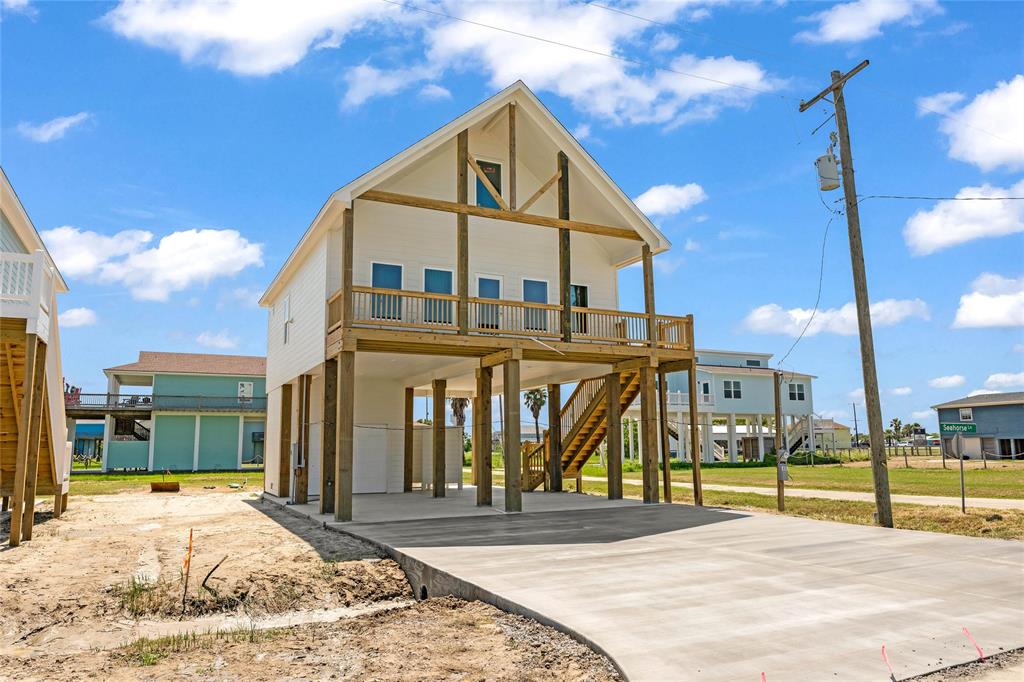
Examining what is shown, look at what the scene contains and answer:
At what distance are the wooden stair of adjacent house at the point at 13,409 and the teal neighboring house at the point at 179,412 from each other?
32146mm

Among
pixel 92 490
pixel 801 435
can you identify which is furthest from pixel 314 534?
pixel 801 435

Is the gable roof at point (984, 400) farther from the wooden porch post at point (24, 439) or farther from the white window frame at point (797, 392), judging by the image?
the wooden porch post at point (24, 439)

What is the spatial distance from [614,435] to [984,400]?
57.8 meters

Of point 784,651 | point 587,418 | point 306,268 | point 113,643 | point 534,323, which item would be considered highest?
point 306,268

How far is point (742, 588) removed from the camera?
7.97 m

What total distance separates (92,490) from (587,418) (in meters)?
21.4

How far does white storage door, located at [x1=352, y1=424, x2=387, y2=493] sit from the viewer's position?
22.7m

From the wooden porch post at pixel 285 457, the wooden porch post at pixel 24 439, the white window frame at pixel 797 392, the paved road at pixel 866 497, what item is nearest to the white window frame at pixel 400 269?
the wooden porch post at pixel 285 457

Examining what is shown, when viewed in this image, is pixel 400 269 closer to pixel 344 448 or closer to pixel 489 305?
pixel 489 305

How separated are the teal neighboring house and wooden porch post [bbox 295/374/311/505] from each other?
30.9m

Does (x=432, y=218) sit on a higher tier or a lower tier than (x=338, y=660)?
higher

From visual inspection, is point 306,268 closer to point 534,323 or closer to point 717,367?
point 534,323

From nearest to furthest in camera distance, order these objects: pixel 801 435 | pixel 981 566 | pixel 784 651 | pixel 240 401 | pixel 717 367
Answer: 1. pixel 784 651
2. pixel 981 566
3. pixel 240 401
4. pixel 717 367
5. pixel 801 435

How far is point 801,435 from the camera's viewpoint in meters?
59.4
